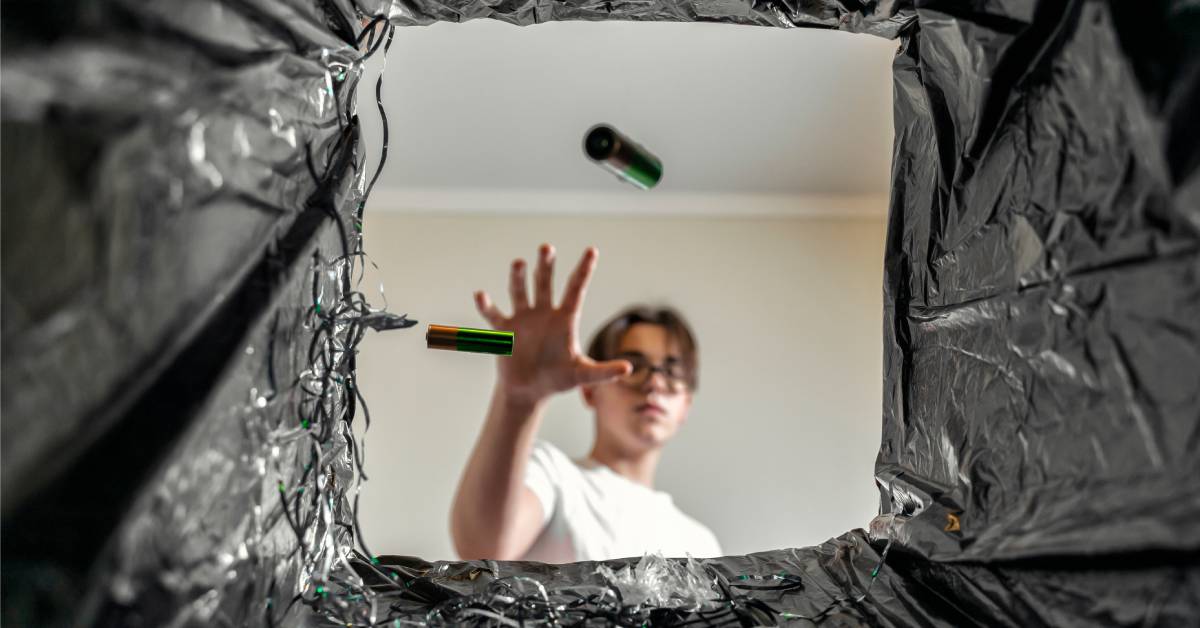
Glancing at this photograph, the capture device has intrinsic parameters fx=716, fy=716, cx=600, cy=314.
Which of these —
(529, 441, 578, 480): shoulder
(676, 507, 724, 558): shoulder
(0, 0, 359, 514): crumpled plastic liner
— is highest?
(529, 441, 578, 480): shoulder

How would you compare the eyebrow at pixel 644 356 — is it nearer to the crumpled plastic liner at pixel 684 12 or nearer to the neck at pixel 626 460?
the neck at pixel 626 460

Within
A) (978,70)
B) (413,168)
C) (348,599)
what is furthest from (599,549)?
(413,168)

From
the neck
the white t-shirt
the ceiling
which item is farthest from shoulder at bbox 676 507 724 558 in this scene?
the ceiling

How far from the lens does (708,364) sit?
256cm

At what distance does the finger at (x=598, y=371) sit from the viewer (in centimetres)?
104

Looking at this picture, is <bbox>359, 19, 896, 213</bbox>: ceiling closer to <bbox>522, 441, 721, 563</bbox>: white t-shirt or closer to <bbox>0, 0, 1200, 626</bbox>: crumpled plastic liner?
<bbox>522, 441, 721, 563</bbox>: white t-shirt

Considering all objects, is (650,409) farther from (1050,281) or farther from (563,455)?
(1050,281)

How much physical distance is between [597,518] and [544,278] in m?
0.73

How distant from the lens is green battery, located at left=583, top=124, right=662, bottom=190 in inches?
27.7

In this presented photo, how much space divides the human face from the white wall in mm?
608

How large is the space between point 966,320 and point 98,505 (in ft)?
1.41

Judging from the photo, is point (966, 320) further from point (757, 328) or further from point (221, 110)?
point (757, 328)

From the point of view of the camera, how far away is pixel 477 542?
1383mm

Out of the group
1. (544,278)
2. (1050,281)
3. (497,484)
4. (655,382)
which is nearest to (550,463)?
(497,484)
